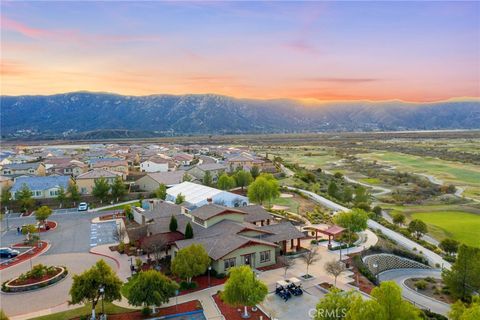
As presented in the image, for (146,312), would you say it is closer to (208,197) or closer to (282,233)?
(282,233)

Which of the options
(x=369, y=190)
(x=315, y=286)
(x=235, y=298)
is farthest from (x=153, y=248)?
(x=369, y=190)

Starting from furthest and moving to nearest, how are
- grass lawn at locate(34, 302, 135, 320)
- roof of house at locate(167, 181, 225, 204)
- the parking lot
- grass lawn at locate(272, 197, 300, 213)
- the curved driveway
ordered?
grass lawn at locate(272, 197, 300, 213) → roof of house at locate(167, 181, 225, 204) → the parking lot → the curved driveway → grass lawn at locate(34, 302, 135, 320)

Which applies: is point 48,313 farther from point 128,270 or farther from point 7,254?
point 7,254

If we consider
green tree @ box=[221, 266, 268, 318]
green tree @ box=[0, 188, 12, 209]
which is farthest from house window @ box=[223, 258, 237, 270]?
green tree @ box=[0, 188, 12, 209]

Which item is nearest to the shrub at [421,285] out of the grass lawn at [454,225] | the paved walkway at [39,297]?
the grass lawn at [454,225]

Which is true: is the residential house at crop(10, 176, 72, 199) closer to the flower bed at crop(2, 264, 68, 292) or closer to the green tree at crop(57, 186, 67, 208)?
the green tree at crop(57, 186, 67, 208)

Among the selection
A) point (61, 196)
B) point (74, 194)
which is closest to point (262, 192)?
point (74, 194)

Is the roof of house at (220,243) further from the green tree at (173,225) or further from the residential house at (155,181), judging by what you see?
the residential house at (155,181)
